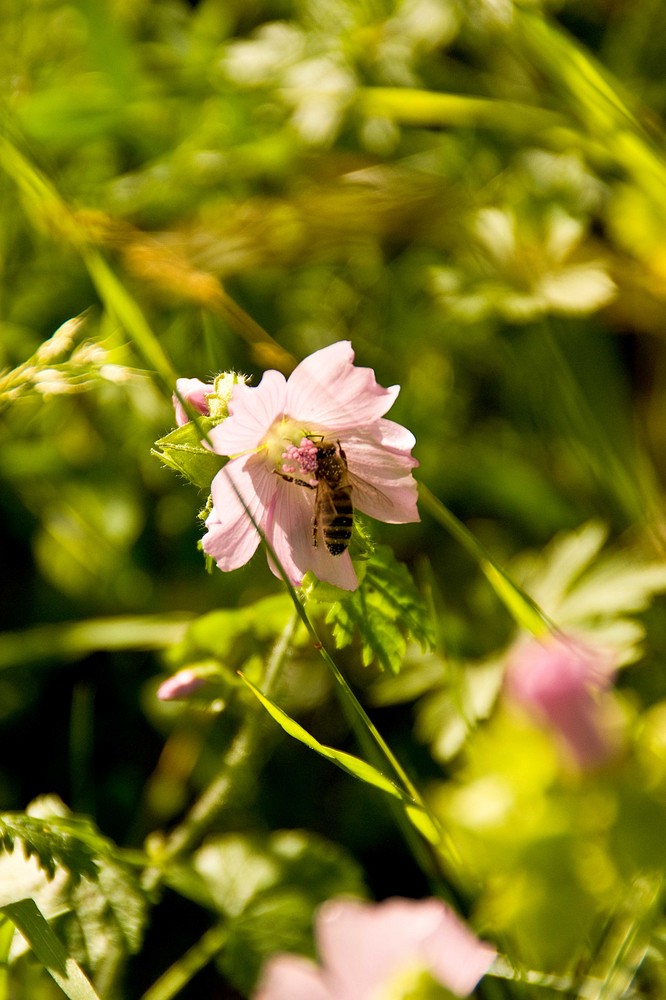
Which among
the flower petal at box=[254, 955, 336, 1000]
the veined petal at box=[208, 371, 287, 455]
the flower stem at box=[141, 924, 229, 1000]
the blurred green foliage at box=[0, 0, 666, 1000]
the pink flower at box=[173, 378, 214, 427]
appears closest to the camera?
the flower petal at box=[254, 955, 336, 1000]

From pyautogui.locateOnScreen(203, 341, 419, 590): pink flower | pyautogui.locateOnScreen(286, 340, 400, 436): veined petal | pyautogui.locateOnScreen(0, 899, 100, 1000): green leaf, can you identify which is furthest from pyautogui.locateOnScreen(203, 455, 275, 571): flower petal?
pyautogui.locateOnScreen(0, 899, 100, 1000): green leaf

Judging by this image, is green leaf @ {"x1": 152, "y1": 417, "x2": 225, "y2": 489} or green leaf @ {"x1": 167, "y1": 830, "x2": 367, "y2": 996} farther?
green leaf @ {"x1": 167, "y1": 830, "x2": 367, "y2": 996}

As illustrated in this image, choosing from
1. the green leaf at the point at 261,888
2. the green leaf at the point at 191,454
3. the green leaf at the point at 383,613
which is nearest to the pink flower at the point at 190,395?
the green leaf at the point at 191,454

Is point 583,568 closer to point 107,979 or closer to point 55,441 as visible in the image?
point 107,979

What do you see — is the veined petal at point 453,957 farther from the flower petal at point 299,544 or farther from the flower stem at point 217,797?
the flower stem at point 217,797

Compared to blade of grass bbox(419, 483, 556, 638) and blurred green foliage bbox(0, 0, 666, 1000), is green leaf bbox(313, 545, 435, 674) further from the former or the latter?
blurred green foliage bbox(0, 0, 666, 1000)

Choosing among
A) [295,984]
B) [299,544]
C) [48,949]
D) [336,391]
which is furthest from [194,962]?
[336,391]
